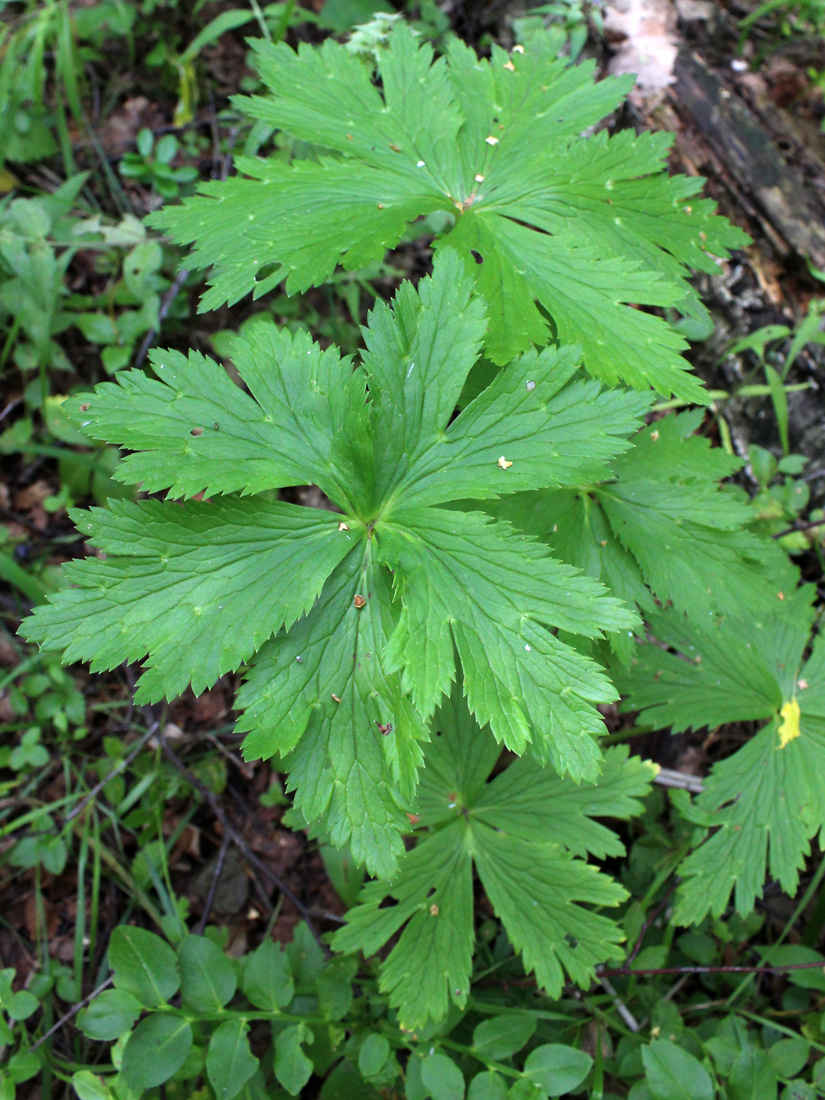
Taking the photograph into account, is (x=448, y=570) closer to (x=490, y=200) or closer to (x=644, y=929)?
(x=490, y=200)

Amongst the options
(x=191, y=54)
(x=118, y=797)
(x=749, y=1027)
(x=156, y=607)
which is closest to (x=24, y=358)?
(x=191, y=54)

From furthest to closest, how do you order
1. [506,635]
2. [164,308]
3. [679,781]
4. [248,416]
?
[164,308] < [679,781] < [248,416] < [506,635]

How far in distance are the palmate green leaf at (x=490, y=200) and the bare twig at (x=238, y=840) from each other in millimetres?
1806

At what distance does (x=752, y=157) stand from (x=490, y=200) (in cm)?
179

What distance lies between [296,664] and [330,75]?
178 centimetres

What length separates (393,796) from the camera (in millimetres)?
1512

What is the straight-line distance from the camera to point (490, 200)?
202 centimetres

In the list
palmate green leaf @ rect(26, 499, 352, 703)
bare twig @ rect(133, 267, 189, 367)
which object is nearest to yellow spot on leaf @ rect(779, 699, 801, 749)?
palmate green leaf @ rect(26, 499, 352, 703)

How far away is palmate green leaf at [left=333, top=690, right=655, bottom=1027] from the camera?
1.96 meters

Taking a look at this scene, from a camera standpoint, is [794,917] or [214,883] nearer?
[794,917]

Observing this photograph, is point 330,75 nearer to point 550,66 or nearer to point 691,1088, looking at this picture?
point 550,66

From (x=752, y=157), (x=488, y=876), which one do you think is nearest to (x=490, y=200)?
(x=752, y=157)

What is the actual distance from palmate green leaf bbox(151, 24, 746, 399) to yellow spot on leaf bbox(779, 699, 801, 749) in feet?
3.92

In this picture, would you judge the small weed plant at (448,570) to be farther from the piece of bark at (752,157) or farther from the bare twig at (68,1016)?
the piece of bark at (752,157)
